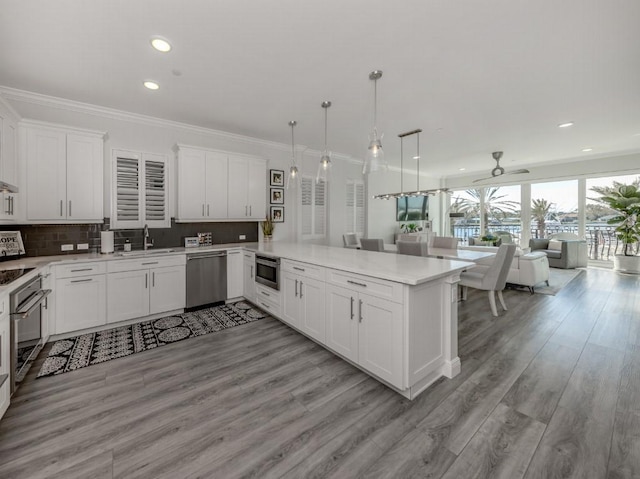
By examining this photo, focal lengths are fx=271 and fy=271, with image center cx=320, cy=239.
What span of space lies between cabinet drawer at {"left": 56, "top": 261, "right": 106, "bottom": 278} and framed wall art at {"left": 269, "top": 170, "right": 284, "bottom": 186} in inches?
115

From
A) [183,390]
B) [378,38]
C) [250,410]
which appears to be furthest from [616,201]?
[183,390]

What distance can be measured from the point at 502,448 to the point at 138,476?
6.63 feet

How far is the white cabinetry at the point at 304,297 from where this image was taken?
269 centimetres

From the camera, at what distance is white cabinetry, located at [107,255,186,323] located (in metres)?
3.24

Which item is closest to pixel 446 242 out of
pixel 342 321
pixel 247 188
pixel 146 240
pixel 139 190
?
pixel 342 321

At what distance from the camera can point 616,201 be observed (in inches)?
250

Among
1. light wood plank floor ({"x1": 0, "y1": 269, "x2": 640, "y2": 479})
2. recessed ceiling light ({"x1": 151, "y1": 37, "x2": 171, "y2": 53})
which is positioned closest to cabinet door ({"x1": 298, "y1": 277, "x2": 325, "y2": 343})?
light wood plank floor ({"x1": 0, "y1": 269, "x2": 640, "y2": 479})

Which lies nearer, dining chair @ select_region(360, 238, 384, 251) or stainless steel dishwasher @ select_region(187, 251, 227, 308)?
stainless steel dishwasher @ select_region(187, 251, 227, 308)

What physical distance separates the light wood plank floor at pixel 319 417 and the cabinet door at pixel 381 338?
166mm

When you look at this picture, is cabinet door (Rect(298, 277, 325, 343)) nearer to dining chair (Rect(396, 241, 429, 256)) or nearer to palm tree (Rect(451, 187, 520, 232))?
dining chair (Rect(396, 241, 429, 256))

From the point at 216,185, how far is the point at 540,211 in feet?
29.1

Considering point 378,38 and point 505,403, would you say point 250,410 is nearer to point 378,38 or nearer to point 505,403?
point 505,403

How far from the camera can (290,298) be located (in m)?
3.16

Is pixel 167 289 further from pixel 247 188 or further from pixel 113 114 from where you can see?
pixel 113 114
